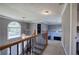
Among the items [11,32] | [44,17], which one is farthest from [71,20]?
[11,32]

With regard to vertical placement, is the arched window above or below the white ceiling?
below

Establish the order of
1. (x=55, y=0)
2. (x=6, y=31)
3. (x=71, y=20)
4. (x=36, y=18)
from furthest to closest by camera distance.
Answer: (x=36, y=18) < (x=6, y=31) < (x=71, y=20) < (x=55, y=0)

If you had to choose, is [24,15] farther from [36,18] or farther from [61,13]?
[61,13]

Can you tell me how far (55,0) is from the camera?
4.75 ft

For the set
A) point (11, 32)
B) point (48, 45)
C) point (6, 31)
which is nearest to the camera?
point (11, 32)

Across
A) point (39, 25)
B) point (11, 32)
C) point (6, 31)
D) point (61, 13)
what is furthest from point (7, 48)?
point (61, 13)

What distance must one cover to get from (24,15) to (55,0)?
167 centimetres

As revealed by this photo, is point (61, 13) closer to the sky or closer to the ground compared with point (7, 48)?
closer to the sky

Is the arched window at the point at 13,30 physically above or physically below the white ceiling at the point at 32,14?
below

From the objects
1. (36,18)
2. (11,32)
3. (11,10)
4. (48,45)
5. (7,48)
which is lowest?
(48,45)

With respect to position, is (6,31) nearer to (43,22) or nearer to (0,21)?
(0,21)

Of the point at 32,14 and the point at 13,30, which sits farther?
the point at 32,14

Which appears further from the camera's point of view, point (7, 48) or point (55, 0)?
point (7, 48)

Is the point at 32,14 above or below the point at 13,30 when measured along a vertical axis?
above
